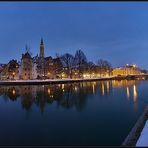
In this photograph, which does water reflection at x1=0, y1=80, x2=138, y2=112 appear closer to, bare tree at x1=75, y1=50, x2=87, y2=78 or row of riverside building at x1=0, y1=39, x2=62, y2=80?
row of riverside building at x1=0, y1=39, x2=62, y2=80

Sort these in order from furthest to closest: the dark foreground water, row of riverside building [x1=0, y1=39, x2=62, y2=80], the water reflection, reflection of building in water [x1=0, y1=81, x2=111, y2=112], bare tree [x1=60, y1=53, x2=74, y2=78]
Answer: bare tree [x1=60, y1=53, x2=74, y2=78], row of riverside building [x1=0, y1=39, x2=62, y2=80], the water reflection, reflection of building in water [x1=0, y1=81, x2=111, y2=112], the dark foreground water

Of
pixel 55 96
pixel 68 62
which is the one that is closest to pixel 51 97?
pixel 55 96

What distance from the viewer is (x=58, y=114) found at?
2514 cm

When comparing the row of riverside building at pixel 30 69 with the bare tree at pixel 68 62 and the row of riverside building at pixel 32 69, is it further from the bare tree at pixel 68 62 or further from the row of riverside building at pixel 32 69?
the bare tree at pixel 68 62

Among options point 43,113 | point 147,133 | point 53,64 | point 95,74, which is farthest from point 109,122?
point 95,74

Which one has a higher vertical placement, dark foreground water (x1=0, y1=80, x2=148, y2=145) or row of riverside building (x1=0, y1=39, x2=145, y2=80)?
row of riverside building (x1=0, y1=39, x2=145, y2=80)

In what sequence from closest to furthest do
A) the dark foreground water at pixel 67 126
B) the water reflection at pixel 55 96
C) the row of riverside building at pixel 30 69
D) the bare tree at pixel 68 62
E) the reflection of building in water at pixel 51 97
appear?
the dark foreground water at pixel 67 126
the reflection of building in water at pixel 51 97
the water reflection at pixel 55 96
the row of riverside building at pixel 30 69
the bare tree at pixel 68 62

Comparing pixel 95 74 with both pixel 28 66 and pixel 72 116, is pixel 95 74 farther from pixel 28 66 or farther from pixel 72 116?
pixel 72 116

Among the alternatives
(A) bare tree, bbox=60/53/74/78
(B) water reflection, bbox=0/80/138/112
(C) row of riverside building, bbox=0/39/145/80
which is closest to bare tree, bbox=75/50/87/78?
(A) bare tree, bbox=60/53/74/78

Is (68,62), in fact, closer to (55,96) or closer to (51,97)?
(55,96)

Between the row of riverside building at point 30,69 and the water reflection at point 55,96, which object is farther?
the row of riverside building at point 30,69

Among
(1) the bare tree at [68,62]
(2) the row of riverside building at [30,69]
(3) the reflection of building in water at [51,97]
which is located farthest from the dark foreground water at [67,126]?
(1) the bare tree at [68,62]

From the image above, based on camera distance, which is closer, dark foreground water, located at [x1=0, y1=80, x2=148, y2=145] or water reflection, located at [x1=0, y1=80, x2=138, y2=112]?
dark foreground water, located at [x1=0, y1=80, x2=148, y2=145]

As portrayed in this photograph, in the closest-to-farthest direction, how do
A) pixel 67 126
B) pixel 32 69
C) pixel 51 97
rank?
pixel 67 126 < pixel 51 97 < pixel 32 69
